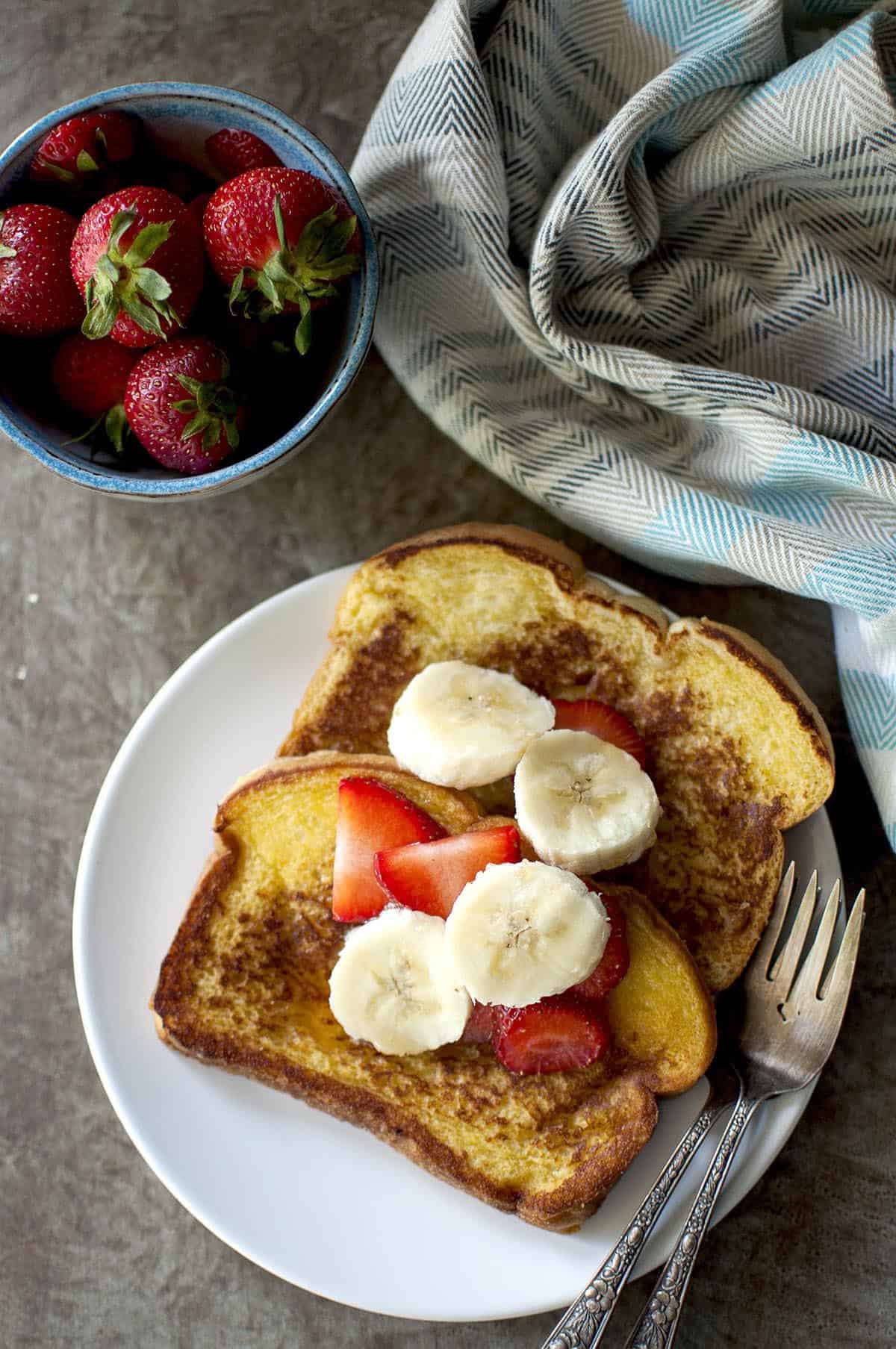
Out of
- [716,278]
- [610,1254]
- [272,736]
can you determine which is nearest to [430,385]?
[716,278]

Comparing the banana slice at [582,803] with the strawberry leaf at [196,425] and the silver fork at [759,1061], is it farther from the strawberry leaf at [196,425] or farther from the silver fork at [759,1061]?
the strawberry leaf at [196,425]

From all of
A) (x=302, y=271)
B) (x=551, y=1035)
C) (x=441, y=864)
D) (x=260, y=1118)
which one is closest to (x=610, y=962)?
(x=551, y=1035)

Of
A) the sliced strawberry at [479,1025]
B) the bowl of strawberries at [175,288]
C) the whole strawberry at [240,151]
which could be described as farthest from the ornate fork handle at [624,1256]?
the whole strawberry at [240,151]

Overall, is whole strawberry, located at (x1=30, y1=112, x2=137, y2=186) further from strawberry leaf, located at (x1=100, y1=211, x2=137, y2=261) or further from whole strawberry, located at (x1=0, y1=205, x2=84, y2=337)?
strawberry leaf, located at (x1=100, y1=211, x2=137, y2=261)

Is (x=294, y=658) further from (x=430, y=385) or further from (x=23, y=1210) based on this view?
(x=23, y=1210)

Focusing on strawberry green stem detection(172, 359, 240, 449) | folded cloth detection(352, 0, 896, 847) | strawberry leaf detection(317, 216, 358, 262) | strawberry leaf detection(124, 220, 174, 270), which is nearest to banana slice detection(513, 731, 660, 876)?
folded cloth detection(352, 0, 896, 847)

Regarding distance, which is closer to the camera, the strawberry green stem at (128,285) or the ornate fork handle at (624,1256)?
the strawberry green stem at (128,285)
